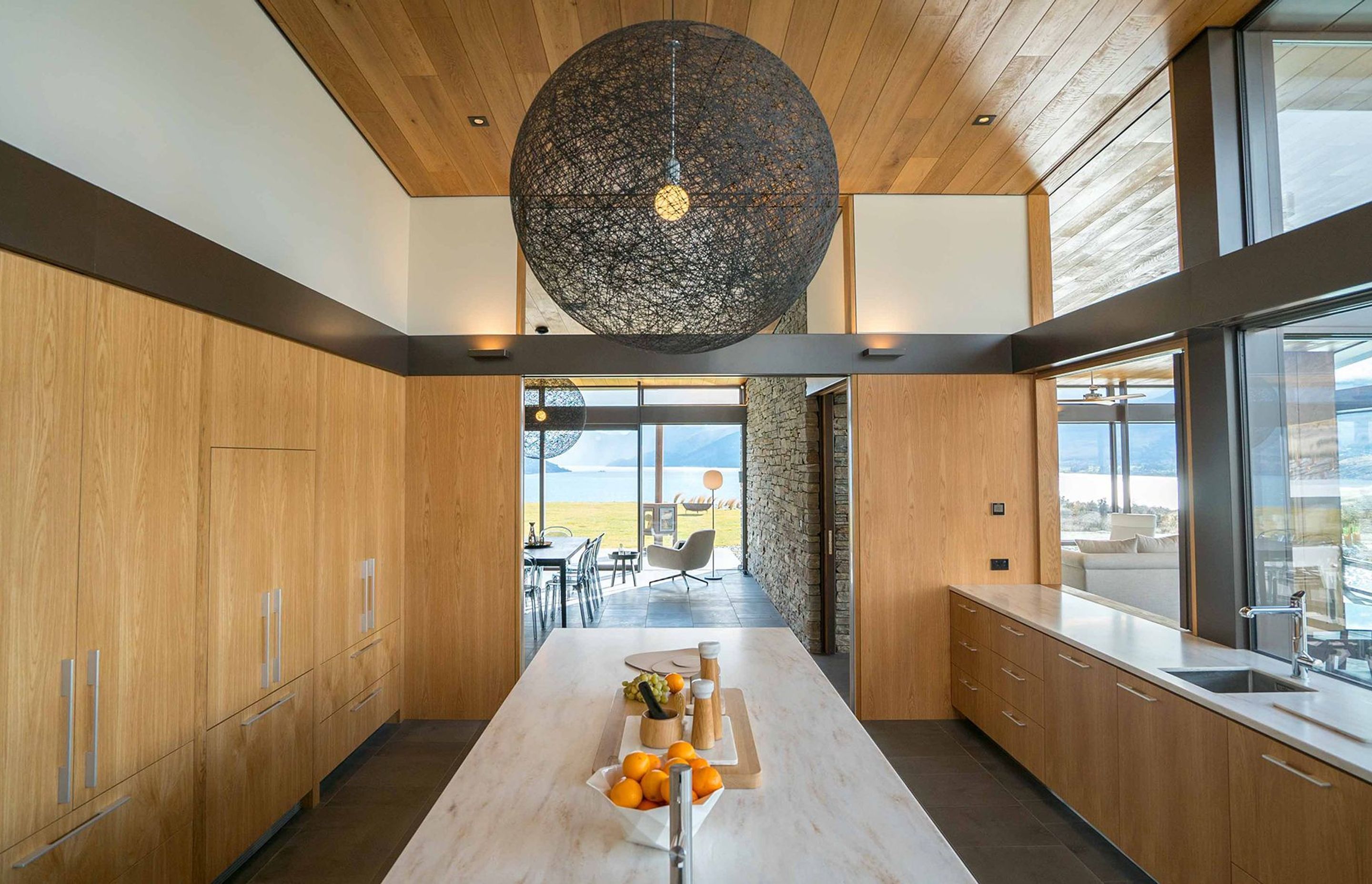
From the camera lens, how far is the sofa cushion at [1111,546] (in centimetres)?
416

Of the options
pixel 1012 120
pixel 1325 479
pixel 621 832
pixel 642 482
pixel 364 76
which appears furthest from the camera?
pixel 642 482

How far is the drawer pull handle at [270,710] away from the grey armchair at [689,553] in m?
5.34

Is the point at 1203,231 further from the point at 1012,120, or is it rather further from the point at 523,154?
the point at 523,154

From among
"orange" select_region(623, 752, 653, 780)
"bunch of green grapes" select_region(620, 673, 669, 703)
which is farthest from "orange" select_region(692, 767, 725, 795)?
"bunch of green grapes" select_region(620, 673, 669, 703)

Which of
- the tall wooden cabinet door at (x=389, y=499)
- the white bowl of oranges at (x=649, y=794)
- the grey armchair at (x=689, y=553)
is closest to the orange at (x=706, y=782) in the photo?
the white bowl of oranges at (x=649, y=794)

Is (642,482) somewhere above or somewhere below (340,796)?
above

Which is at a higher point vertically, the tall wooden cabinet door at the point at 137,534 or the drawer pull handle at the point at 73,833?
the tall wooden cabinet door at the point at 137,534

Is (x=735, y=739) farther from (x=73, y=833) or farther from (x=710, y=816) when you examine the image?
(x=73, y=833)

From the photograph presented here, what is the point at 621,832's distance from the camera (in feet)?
4.60

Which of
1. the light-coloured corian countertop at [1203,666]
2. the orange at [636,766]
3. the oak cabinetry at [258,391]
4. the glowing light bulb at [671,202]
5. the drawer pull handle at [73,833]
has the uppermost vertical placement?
the glowing light bulb at [671,202]

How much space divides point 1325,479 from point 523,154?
2.94 meters

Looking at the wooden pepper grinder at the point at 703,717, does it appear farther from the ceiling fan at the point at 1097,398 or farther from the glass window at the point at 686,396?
the glass window at the point at 686,396

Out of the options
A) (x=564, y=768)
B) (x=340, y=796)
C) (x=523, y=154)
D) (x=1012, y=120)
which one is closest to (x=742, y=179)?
(x=523, y=154)

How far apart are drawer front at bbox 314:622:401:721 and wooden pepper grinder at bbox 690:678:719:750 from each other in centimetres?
213
